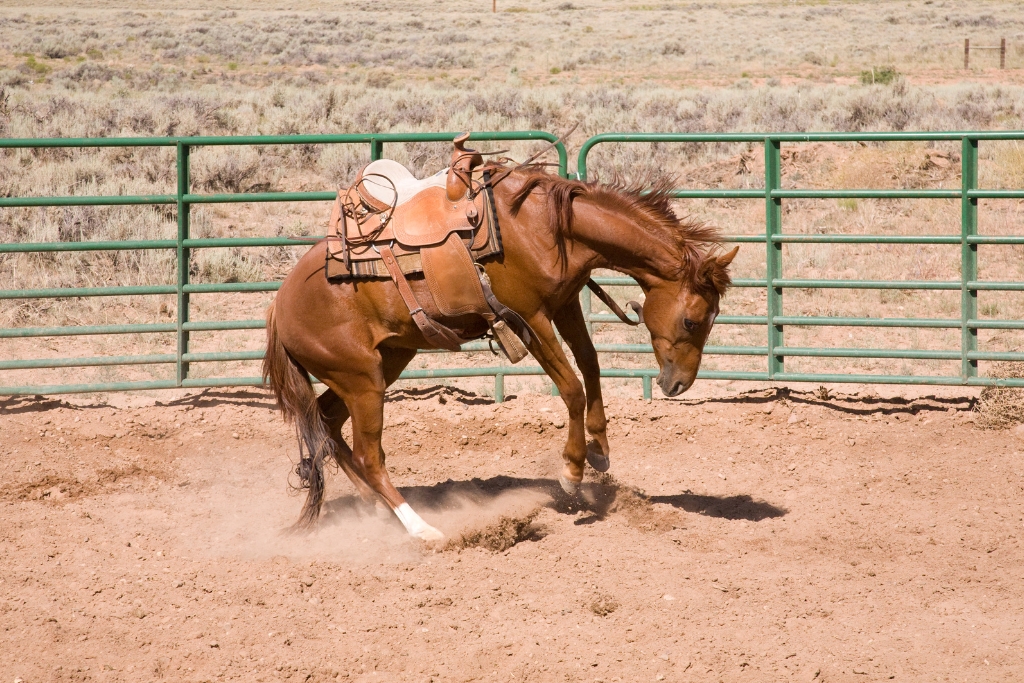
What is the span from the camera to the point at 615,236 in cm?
489

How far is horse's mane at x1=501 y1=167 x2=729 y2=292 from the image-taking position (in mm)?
4863

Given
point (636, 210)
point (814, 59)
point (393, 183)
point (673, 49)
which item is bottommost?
point (636, 210)

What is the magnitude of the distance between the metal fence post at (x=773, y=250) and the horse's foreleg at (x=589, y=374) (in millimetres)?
2390

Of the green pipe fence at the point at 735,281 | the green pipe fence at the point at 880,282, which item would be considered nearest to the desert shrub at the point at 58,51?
the green pipe fence at the point at 735,281

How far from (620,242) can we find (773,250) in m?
2.75

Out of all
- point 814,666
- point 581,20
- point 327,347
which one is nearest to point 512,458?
point 327,347

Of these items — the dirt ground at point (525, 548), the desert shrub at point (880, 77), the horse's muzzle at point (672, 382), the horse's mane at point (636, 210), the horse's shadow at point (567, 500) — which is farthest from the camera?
the desert shrub at point (880, 77)

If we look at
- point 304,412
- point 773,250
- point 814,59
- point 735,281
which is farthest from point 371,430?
point 814,59

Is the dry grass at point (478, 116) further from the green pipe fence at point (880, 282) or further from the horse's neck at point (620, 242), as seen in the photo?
the horse's neck at point (620, 242)

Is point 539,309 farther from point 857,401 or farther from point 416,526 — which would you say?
point 857,401

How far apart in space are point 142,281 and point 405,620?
7.65 m

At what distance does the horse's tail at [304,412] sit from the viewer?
5.25 meters

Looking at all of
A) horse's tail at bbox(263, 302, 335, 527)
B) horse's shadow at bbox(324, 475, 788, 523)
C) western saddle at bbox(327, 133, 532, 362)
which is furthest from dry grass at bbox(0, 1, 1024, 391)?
western saddle at bbox(327, 133, 532, 362)

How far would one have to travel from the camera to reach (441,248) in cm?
495
